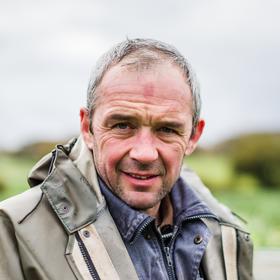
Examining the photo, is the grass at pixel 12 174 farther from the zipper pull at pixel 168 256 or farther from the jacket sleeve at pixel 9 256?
the jacket sleeve at pixel 9 256

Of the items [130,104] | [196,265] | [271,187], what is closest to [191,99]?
[130,104]

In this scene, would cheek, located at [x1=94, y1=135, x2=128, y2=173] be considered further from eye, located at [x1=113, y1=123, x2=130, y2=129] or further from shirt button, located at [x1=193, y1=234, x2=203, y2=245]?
shirt button, located at [x1=193, y1=234, x2=203, y2=245]

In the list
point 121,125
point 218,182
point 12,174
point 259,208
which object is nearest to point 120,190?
point 121,125

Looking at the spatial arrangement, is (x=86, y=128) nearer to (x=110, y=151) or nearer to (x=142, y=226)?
(x=110, y=151)

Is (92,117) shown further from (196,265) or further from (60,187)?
(196,265)

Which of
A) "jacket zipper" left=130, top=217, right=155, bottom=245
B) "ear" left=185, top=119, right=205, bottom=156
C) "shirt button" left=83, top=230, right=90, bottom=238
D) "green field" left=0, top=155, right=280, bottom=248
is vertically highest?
"ear" left=185, top=119, right=205, bottom=156

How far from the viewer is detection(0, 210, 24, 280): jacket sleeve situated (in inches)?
97.5

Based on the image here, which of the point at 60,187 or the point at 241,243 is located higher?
the point at 60,187

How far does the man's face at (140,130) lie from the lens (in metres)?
2.75

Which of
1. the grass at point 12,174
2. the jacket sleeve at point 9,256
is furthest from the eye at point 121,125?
the grass at point 12,174

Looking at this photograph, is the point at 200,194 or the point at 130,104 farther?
the point at 200,194

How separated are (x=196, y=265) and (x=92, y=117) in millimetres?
798

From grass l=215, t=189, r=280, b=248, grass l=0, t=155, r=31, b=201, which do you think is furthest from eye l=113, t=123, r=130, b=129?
grass l=0, t=155, r=31, b=201

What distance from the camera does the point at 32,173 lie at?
280 cm
